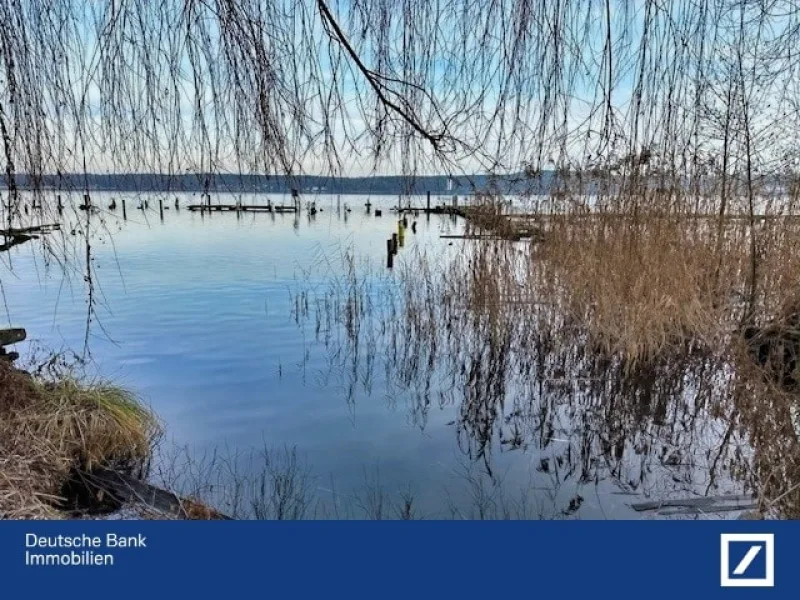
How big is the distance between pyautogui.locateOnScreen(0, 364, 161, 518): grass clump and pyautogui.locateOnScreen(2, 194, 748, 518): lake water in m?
0.32

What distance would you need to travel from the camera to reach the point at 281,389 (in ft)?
14.1

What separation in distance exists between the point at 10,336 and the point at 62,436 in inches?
76.9

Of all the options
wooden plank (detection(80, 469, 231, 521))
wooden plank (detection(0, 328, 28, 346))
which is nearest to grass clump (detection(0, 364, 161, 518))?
wooden plank (detection(80, 469, 231, 521))

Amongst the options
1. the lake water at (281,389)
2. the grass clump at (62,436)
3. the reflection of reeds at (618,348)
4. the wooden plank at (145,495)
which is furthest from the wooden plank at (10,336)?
the reflection of reeds at (618,348)

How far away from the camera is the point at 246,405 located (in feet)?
13.1

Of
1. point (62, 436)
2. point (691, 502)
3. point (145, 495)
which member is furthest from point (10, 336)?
A: point (691, 502)

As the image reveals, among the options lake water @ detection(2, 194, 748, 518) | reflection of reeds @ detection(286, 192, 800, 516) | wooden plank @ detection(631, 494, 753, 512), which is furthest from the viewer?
reflection of reeds @ detection(286, 192, 800, 516)

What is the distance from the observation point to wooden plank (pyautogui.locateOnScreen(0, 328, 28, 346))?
4215 millimetres

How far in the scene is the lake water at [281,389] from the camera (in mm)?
2684

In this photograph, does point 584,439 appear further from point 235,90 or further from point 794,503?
point 235,90

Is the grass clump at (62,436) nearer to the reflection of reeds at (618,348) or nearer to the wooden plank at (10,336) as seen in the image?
the wooden plank at (10,336)

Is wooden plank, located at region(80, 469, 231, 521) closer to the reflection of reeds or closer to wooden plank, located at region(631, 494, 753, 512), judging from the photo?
the reflection of reeds

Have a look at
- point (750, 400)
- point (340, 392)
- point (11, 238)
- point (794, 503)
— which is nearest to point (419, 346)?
point (340, 392)

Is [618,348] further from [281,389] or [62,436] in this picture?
[62,436]
